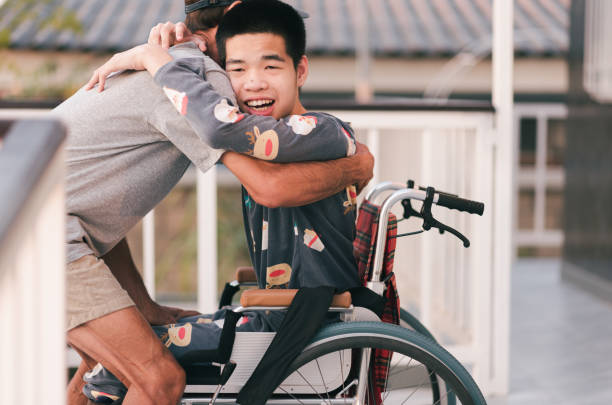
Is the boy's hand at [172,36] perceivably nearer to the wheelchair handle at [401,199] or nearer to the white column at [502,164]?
the wheelchair handle at [401,199]

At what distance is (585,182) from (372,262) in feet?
12.5

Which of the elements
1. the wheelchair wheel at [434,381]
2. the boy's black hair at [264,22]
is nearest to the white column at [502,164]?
the wheelchair wheel at [434,381]

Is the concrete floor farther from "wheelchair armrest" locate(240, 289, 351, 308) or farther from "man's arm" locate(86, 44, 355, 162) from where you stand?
"man's arm" locate(86, 44, 355, 162)

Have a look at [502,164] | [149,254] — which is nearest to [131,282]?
[149,254]

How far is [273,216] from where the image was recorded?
70.1 inches

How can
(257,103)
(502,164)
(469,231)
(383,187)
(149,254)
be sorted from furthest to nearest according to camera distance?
(469,231)
(149,254)
(502,164)
(383,187)
(257,103)

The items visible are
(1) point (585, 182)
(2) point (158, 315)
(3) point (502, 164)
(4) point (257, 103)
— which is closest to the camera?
(4) point (257, 103)

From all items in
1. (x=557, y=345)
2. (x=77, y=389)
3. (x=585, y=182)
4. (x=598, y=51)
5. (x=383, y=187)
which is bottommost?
(x=557, y=345)

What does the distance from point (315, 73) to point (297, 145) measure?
10.7 metres

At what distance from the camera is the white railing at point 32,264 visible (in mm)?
994

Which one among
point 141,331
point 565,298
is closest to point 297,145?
point 141,331

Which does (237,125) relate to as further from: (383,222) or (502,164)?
(502,164)

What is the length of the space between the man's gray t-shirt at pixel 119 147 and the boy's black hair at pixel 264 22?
0.12 m

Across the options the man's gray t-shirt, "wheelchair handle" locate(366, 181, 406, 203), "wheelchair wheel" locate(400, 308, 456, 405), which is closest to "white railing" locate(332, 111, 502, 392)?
"wheelchair wheel" locate(400, 308, 456, 405)
